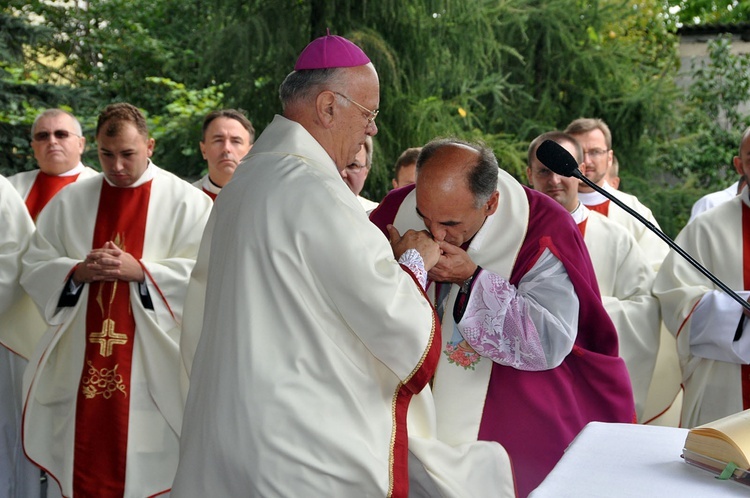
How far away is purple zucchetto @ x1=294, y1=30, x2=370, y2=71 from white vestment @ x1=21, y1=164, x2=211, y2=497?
200cm

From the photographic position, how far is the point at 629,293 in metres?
4.93

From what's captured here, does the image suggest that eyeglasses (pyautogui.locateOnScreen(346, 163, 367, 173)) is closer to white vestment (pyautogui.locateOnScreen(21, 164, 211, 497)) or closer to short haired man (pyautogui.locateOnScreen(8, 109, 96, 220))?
white vestment (pyautogui.locateOnScreen(21, 164, 211, 497))

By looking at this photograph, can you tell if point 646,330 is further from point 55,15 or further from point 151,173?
point 55,15

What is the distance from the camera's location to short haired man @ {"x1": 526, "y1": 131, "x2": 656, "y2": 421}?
479 centimetres

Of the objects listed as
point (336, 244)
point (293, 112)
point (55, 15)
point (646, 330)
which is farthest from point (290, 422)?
point (55, 15)

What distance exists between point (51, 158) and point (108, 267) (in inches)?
76.0

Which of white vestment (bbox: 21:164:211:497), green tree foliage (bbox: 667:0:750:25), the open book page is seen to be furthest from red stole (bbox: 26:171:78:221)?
green tree foliage (bbox: 667:0:750:25)

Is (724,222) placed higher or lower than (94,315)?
higher

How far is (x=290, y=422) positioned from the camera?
2.64 m

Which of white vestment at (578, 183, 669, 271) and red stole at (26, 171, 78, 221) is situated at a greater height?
white vestment at (578, 183, 669, 271)

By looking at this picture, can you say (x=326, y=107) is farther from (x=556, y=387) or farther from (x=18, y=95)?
(x=18, y=95)

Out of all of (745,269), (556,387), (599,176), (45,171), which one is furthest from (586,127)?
(45,171)

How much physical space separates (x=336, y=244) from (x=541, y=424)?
111 centimetres

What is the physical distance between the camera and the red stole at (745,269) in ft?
14.9
